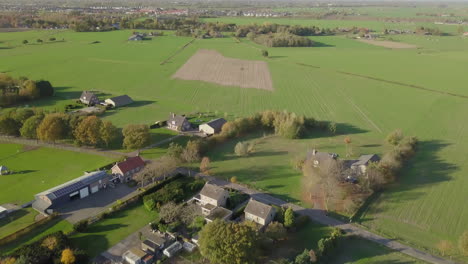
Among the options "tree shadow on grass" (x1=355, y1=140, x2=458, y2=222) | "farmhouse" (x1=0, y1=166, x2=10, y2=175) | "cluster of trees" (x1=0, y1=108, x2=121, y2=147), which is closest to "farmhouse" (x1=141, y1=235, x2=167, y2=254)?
"tree shadow on grass" (x1=355, y1=140, x2=458, y2=222)

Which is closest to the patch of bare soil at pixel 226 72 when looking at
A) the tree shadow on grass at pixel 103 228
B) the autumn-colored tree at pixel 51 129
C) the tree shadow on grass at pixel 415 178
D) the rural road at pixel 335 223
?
the tree shadow on grass at pixel 415 178

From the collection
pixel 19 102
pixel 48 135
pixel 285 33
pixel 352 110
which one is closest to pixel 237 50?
pixel 285 33

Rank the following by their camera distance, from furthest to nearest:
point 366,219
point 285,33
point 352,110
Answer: point 285,33, point 352,110, point 366,219

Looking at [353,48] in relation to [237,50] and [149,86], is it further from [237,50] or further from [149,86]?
[149,86]

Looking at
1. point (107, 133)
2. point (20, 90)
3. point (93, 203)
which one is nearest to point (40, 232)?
point (93, 203)

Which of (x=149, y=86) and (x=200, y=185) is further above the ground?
(x=149, y=86)

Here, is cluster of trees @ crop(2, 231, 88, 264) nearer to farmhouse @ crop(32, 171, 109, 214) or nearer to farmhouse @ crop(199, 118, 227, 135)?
farmhouse @ crop(32, 171, 109, 214)

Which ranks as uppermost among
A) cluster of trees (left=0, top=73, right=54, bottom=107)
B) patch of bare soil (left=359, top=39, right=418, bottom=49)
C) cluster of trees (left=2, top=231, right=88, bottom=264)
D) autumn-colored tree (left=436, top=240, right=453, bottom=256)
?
patch of bare soil (left=359, top=39, right=418, bottom=49)
